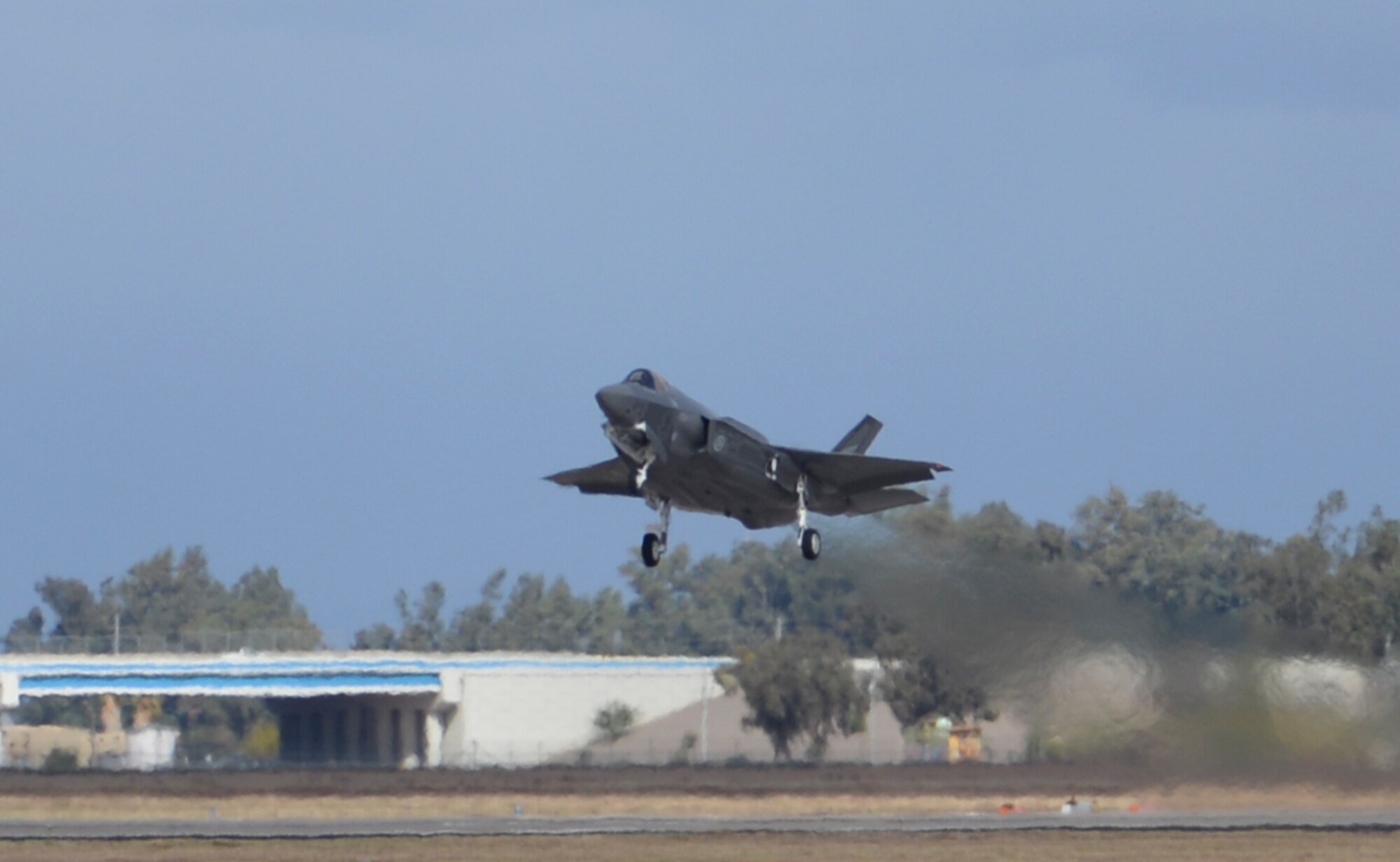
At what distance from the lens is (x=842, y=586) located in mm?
57688

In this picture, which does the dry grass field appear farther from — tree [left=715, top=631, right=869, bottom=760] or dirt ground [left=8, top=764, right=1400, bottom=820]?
tree [left=715, top=631, right=869, bottom=760]

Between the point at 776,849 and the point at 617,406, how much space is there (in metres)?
7.56

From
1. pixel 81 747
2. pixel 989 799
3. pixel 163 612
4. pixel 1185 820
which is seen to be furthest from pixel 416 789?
pixel 163 612

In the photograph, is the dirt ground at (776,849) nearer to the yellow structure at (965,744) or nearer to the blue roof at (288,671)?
the yellow structure at (965,744)

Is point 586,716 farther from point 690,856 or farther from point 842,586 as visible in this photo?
point 690,856

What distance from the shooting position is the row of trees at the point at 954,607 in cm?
3478

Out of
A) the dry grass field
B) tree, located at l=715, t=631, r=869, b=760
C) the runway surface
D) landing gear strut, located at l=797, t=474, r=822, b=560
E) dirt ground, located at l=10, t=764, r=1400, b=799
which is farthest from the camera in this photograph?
tree, located at l=715, t=631, r=869, b=760

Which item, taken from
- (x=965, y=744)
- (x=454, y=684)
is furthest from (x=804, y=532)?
(x=454, y=684)

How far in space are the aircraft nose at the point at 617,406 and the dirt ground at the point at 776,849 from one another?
6.56 m

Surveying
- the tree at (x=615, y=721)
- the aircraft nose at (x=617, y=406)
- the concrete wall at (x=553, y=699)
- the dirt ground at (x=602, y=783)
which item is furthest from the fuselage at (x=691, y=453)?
the concrete wall at (x=553, y=699)

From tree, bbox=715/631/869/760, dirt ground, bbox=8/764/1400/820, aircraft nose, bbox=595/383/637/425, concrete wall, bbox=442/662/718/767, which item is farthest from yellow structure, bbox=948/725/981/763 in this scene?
aircraft nose, bbox=595/383/637/425

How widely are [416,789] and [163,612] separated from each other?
300ft

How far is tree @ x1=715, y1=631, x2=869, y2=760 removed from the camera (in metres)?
54.2

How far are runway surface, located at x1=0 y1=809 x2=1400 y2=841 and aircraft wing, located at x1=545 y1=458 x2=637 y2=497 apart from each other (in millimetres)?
5932
